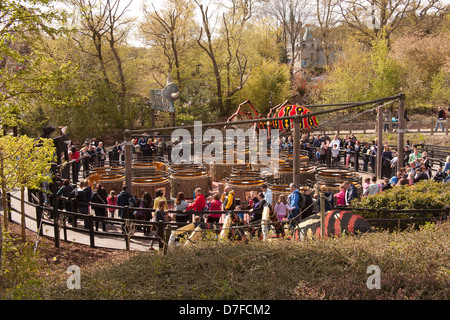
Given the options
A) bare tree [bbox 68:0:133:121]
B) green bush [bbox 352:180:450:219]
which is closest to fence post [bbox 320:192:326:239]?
green bush [bbox 352:180:450:219]

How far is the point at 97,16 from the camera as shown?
35.2m

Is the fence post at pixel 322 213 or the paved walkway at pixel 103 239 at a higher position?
the fence post at pixel 322 213

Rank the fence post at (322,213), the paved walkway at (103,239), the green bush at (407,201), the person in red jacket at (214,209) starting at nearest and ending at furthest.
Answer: the fence post at (322,213) < the green bush at (407,201) < the paved walkway at (103,239) < the person in red jacket at (214,209)

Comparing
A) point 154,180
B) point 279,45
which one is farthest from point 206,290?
point 279,45

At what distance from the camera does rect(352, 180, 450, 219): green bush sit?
8.85 m

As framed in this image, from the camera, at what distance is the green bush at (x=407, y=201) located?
8852mm

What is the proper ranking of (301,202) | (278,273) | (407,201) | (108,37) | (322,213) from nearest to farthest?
(278,273), (322,213), (407,201), (301,202), (108,37)

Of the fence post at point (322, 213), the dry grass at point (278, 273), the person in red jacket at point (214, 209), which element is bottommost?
the person in red jacket at point (214, 209)

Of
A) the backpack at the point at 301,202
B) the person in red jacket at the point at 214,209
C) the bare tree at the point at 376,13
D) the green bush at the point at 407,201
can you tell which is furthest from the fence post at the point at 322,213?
the bare tree at the point at 376,13

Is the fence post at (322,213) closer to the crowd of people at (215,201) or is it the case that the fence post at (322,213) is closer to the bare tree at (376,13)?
the crowd of people at (215,201)

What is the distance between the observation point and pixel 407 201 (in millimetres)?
9141

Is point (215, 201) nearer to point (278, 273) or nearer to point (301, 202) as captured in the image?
point (301, 202)

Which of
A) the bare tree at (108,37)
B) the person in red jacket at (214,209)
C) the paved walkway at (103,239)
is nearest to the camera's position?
the paved walkway at (103,239)

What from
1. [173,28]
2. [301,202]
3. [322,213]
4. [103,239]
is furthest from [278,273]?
[173,28]
